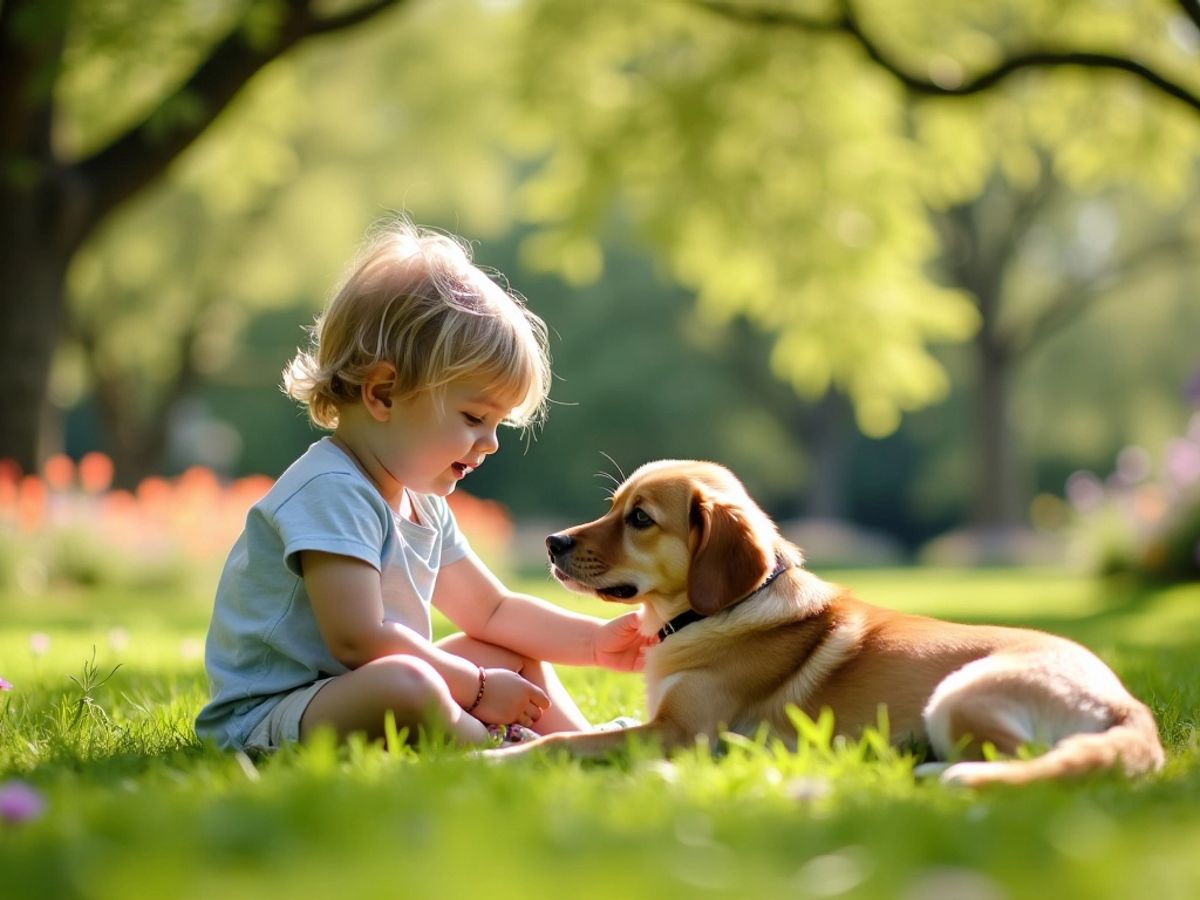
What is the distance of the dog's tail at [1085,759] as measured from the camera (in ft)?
9.14

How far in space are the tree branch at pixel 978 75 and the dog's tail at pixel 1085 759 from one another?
8.53 meters

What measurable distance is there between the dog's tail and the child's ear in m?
1.86

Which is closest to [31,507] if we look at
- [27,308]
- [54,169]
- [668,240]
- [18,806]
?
[27,308]

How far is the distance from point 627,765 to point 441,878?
153cm

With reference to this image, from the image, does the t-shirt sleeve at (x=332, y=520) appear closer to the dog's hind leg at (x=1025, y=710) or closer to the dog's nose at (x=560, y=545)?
the dog's nose at (x=560, y=545)

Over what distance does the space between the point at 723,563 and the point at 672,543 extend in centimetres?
21

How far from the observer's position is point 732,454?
34.0m

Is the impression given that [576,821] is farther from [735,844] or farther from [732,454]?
[732,454]

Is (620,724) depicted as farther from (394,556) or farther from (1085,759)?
(1085,759)

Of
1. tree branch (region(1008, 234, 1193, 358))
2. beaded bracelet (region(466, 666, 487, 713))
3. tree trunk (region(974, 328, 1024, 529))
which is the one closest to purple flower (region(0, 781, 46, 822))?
beaded bracelet (region(466, 666, 487, 713))

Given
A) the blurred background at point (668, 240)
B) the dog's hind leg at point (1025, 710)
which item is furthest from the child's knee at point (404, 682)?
the blurred background at point (668, 240)

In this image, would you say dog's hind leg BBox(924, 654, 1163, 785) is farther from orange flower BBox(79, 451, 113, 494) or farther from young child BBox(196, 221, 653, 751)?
orange flower BBox(79, 451, 113, 494)

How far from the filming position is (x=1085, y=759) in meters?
Answer: 2.88

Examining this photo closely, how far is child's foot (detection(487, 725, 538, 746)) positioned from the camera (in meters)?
3.84
